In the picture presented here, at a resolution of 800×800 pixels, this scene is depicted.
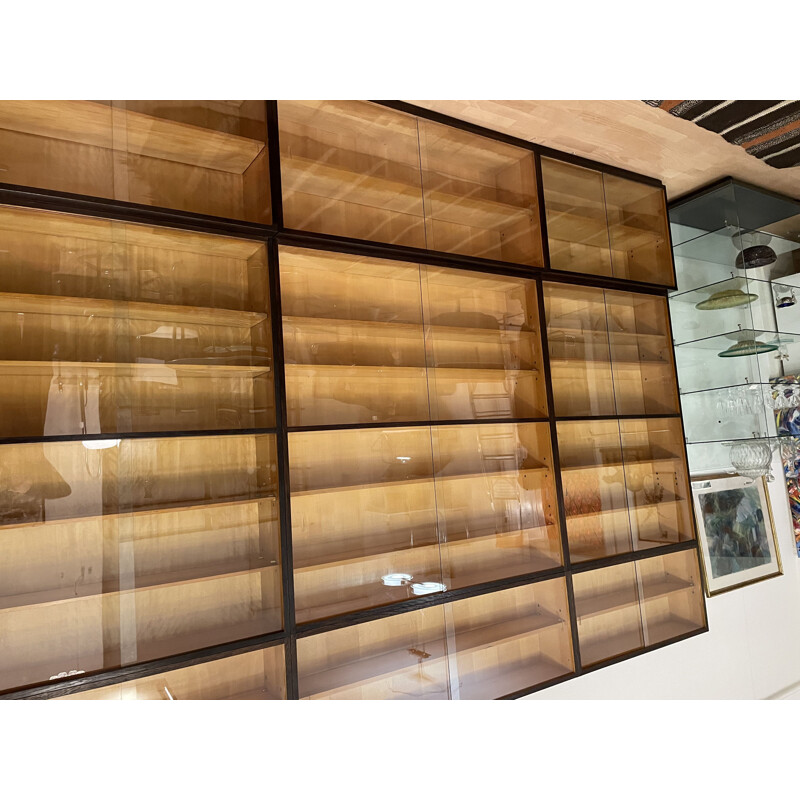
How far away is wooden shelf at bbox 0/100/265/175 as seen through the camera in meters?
1.89

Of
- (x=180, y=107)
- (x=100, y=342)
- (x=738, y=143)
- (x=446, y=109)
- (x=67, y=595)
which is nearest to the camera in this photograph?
(x=67, y=595)

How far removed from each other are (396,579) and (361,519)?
0.93ft

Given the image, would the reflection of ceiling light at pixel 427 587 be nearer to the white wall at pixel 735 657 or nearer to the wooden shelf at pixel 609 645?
the white wall at pixel 735 657

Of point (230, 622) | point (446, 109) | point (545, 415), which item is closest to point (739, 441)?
point (545, 415)

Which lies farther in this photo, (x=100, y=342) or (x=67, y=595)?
(x=100, y=342)

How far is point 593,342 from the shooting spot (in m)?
3.23

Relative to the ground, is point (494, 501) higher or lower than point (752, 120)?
lower

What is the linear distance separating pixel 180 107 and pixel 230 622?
1833mm

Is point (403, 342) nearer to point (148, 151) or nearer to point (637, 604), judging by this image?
point (148, 151)

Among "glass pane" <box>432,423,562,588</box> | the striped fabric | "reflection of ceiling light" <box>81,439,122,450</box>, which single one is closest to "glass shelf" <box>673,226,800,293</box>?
the striped fabric

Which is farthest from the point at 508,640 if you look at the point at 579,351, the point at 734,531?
the point at 734,531

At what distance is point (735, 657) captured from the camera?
3607 millimetres

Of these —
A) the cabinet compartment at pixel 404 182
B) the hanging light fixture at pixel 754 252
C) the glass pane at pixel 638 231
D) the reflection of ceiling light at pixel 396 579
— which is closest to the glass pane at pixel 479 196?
the cabinet compartment at pixel 404 182

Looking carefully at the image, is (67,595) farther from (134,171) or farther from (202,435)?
(134,171)
